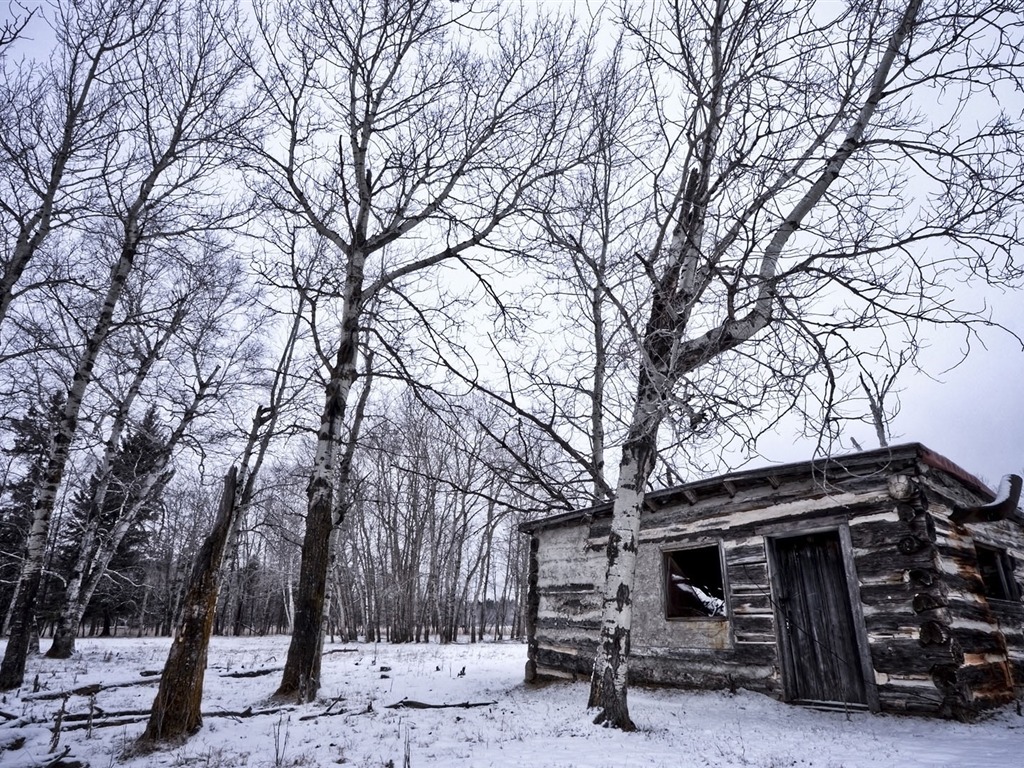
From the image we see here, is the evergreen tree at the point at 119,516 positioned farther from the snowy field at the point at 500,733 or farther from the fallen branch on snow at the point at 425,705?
the fallen branch on snow at the point at 425,705

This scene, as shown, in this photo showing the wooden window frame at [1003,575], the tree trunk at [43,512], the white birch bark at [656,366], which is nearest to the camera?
the white birch bark at [656,366]

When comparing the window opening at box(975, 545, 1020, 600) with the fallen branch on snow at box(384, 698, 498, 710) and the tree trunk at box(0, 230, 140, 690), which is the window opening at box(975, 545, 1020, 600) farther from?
the tree trunk at box(0, 230, 140, 690)

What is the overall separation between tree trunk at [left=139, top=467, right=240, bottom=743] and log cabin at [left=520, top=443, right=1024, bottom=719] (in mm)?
6954

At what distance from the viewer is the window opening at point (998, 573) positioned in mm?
9305

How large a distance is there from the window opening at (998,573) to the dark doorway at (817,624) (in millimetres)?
2813

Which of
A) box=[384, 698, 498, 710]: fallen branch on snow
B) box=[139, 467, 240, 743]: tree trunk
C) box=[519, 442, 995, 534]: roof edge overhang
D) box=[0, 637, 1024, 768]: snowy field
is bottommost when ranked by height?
box=[384, 698, 498, 710]: fallen branch on snow

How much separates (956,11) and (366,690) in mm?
12181

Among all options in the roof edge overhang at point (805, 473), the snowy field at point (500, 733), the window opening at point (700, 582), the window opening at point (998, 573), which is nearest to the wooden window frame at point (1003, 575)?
the window opening at point (998, 573)

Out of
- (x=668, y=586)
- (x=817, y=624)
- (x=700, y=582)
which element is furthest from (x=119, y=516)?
(x=817, y=624)


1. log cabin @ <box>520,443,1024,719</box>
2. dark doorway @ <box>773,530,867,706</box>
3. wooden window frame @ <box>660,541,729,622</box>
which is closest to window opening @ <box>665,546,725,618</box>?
log cabin @ <box>520,443,1024,719</box>

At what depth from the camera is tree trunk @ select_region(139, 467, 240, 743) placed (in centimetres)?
579

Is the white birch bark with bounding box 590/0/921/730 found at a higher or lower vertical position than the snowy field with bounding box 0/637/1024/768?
higher

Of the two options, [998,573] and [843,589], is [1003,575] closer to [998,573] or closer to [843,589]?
[998,573]

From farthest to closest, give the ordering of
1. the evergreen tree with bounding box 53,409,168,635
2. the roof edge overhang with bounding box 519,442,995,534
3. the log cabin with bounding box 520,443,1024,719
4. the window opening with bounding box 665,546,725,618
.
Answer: the evergreen tree with bounding box 53,409,168,635 → the window opening with bounding box 665,546,725,618 → the roof edge overhang with bounding box 519,442,995,534 → the log cabin with bounding box 520,443,1024,719
